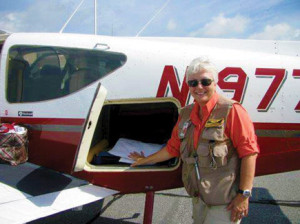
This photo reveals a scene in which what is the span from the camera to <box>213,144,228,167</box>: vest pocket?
188cm

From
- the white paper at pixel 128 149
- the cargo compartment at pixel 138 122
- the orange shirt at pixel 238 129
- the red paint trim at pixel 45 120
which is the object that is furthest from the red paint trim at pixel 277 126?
the red paint trim at pixel 45 120

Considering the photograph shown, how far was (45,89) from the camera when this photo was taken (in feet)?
9.03

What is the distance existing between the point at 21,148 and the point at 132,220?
184 cm

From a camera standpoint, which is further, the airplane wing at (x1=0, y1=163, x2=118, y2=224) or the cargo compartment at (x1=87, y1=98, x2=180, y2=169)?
→ the cargo compartment at (x1=87, y1=98, x2=180, y2=169)

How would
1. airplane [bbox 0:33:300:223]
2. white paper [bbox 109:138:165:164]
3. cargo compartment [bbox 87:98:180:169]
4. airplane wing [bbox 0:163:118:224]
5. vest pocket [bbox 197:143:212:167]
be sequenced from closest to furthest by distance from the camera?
vest pocket [bbox 197:143:212:167] < airplane wing [bbox 0:163:118:224] < airplane [bbox 0:33:300:223] < white paper [bbox 109:138:165:164] < cargo compartment [bbox 87:98:180:169]

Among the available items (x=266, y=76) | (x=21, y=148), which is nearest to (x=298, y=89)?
(x=266, y=76)

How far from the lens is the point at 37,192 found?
7.98ft

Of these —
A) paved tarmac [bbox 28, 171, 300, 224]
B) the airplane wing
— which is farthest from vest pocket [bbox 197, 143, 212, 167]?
paved tarmac [bbox 28, 171, 300, 224]

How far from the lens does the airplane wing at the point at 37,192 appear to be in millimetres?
2154

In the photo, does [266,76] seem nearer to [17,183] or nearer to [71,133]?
[71,133]

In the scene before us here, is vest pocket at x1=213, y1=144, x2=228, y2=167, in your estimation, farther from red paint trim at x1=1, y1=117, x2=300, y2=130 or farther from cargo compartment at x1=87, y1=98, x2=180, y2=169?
cargo compartment at x1=87, y1=98, x2=180, y2=169

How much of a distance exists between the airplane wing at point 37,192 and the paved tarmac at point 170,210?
1023mm

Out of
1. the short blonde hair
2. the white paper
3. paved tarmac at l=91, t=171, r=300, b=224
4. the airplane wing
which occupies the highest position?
the short blonde hair

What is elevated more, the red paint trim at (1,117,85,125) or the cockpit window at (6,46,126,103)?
the cockpit window at (6,46,126,103)
